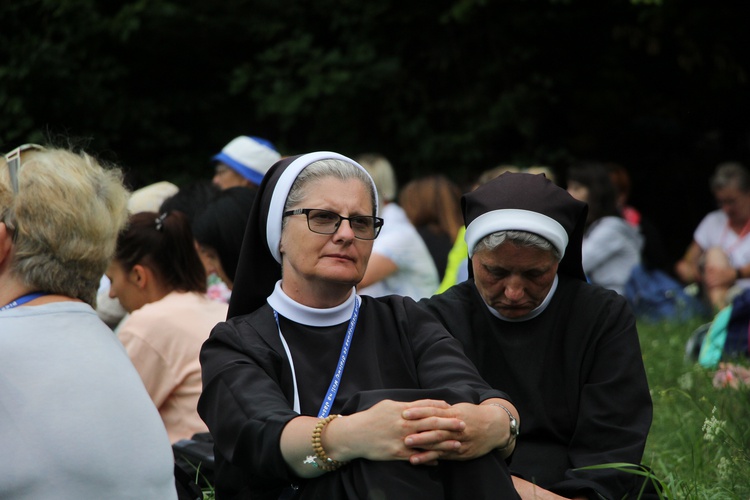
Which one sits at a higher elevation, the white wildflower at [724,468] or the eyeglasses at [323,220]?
the eyeglasses at [323,220]

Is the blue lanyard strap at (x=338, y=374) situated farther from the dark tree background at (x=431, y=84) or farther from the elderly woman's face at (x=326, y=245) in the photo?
the dark tree background at (x=431, y=84)

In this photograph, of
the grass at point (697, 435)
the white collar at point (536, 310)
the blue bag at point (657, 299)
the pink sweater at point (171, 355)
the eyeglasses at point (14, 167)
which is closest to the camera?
the eyeglasses at point (14, 167)

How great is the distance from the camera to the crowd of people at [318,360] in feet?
8.71

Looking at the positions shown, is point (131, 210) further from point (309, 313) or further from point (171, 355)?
point (309, 313)

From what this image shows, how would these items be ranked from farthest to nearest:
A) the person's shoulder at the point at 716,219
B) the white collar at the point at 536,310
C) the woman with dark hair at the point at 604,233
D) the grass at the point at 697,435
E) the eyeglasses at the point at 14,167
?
the person's shoulder at the point at 716,219 < the woman with dark hair at the point at 604,233 < the grass at the point at 697,435 < the white collar at the point at 536,310 < the eyeglasses at the point at 14,167

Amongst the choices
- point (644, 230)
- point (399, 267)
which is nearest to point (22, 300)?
point (399, 267)

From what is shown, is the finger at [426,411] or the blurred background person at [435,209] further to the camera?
the blurred background person at [435,209]

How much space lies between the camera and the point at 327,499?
9.49 feet

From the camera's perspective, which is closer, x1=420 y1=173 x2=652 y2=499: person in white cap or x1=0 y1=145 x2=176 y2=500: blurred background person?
x1=0 y1=145 x2=176 y2=500: blurred background person

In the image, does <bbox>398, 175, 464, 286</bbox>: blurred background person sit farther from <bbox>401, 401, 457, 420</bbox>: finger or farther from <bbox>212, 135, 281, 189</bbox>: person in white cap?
<bbox>401, 401, 457, 420</bbox>: finger

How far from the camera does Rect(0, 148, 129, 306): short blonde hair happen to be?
8.95 feet

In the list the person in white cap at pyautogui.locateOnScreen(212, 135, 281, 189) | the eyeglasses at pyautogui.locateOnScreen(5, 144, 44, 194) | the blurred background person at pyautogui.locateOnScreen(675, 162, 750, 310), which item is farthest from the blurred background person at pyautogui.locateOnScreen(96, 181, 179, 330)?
the blurred background person at pyautogui.locateOnScreen(675, 162, 750, 310)

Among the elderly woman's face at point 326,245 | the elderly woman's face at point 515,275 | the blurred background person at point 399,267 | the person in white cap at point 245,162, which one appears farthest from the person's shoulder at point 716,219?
the elderly woman's face at point 326,245

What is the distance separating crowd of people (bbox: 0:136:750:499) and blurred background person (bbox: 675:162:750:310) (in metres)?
5.58
